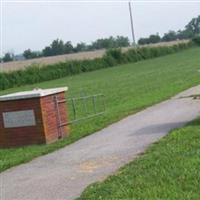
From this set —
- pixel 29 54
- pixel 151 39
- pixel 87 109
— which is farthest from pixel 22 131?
pixel 151 39

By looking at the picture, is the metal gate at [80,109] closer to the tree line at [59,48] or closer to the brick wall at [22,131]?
the brick wall at [22,131]

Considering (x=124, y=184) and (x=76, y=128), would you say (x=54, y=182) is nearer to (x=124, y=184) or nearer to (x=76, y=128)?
(x=124, y=184)

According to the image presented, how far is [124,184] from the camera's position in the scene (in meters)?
6.92

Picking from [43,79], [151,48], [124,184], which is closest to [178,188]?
[124,184]

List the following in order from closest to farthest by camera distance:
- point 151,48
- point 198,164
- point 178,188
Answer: point 178,188
point 198,164
point 151,48

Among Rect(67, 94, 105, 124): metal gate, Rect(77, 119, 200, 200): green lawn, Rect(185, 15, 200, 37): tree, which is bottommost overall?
Rect(67, 94, 105, 124): metal gate

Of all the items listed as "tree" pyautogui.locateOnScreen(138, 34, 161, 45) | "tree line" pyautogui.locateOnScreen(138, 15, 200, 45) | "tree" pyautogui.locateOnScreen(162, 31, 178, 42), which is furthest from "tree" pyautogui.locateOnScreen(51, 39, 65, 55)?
"tree" pyautogui.locateOnScreen(162, 31, 178, 42)

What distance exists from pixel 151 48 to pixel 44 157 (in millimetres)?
79081

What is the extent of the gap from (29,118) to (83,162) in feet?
9.93

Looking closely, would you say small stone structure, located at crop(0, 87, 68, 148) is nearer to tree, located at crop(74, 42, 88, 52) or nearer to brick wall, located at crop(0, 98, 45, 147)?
brick wall, located at crop(0, 98, 45, 147)

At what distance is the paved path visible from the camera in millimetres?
7402

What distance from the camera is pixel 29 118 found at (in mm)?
11742

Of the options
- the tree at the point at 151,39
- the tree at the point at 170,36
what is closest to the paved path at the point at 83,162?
the tree at the point at 151,39

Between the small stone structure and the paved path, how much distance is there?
0.75 meters
